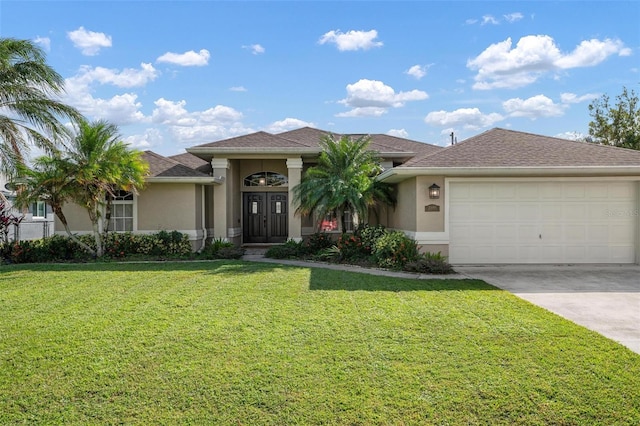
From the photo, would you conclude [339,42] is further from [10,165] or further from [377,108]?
[10,165]

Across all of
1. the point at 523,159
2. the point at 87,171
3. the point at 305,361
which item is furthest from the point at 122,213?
the point at 523,159

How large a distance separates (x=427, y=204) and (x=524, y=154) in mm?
3018

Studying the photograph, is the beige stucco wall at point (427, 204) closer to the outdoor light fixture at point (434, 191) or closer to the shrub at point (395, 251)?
the outdoor light fixture at point (434, 191)

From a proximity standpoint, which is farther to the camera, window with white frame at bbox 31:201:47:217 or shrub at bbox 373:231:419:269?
window with white frame at bbox 31:201:47:217

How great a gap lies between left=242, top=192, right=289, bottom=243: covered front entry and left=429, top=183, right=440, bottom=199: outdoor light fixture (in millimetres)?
7422

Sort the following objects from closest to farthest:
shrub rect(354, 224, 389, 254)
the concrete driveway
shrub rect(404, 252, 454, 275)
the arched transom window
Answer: the concrete driveway, shrub rect(404, 252, 454, 275), shrub rect(354, 224, 389, 254), the arched transom window

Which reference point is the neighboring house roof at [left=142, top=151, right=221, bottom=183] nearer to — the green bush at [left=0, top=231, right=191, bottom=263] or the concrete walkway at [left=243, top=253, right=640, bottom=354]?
the green bush at [left=0, top=231, right=191, bottom=263]

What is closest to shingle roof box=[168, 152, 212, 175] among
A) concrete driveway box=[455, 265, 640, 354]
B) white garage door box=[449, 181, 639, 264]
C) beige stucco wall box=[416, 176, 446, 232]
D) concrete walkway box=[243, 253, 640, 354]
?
concrete walkway box=[243, 253, 640, 354]

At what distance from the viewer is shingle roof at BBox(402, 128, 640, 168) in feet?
33.7

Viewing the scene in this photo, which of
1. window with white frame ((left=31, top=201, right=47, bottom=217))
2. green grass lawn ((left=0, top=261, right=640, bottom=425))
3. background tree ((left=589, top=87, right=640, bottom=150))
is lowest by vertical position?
green grass lawn ((left=0, top=261, right=640, bottom=425))

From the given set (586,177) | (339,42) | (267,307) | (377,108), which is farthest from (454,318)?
(377,108)

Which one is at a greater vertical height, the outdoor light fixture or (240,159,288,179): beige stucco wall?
(240,159,288,179): beige stucco wall

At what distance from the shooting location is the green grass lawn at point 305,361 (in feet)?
11.1

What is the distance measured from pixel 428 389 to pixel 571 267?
8.81 m
